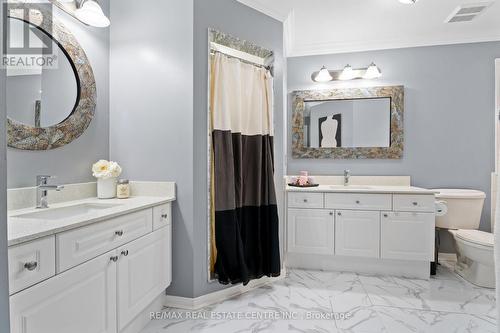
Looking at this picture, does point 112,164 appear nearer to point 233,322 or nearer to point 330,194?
point 233,322

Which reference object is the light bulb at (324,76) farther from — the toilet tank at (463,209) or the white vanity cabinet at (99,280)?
the white vanity cabinet at (99,280)

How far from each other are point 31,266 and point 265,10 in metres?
2.48

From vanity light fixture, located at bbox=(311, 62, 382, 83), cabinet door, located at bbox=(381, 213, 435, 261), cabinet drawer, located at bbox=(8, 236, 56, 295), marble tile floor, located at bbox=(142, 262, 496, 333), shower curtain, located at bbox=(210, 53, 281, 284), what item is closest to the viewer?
cabinet drawer, located at bbox=(8, 236, 56, 295)

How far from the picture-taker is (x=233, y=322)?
1.97 metres

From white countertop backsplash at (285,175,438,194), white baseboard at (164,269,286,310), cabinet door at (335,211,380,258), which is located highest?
white countertop backsplash at (285,175,438,194)

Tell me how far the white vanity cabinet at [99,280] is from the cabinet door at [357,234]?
1693 millimetres

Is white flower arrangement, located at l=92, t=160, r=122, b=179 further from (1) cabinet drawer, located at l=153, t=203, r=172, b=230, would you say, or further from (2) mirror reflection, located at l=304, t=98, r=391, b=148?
(2) mirror reflection, located at l=304, t=98, r=391, b=148

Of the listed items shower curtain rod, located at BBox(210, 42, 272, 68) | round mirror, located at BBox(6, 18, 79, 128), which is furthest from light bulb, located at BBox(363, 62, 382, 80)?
round mirror, located at BBox(6, 18, 79, 128)

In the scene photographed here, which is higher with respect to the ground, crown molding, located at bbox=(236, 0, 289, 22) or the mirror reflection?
crown molding, located at bbox=(236, 0, 289, 22)

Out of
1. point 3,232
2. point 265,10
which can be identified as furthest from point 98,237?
point 265,10

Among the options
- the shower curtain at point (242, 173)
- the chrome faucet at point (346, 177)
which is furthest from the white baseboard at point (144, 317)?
the chrome faucet at point (346, 177)

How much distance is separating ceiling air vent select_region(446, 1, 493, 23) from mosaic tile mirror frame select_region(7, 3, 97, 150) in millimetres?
3189

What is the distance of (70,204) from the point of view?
180cm

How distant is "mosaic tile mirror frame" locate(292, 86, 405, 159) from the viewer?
3.20m
